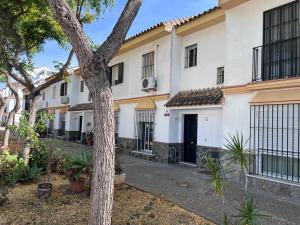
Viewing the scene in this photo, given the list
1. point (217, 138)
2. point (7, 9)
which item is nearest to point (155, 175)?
point (217, 138)

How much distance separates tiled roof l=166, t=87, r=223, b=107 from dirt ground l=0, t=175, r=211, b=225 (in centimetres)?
552

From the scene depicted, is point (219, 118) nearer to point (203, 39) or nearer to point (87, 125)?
point (203, 39)

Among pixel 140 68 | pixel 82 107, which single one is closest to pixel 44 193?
pixel 140 68

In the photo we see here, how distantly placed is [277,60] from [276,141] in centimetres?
269

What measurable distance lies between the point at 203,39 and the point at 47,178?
9.35 m

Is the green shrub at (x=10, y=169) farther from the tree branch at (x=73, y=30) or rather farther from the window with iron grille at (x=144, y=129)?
the window with iron grille at (x=144, y=129)

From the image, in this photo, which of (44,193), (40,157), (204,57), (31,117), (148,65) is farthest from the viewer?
(148,65)

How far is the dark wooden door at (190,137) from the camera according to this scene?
15.7m

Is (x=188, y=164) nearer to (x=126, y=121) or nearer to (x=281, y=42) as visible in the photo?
(x=126, y=121)

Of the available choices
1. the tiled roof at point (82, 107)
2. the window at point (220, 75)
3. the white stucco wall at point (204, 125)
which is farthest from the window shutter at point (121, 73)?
the window at point (220, 75)

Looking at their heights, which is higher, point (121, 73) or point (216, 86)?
point (121, 73)

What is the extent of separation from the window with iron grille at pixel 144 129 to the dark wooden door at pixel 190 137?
87.5 inches

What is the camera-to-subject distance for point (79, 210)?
25.6 ft

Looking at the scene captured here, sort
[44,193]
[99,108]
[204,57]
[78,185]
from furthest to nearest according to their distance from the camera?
[204,57] → [78,185] → [44,193] → [99,108]
